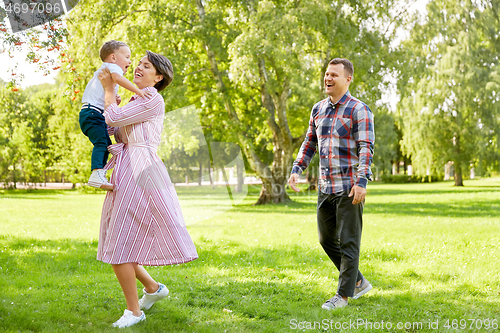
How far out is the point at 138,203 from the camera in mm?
3475

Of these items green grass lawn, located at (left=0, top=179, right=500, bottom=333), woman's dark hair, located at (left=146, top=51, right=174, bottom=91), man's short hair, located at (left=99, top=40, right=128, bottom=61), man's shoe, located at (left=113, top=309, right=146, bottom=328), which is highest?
man's short hair, located at (left=99, top=40, right=128, bottom=61)

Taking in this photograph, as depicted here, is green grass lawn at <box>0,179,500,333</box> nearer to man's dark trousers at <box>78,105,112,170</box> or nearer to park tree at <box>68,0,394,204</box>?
man's dark trousers at <box>78,105,112,170</box>

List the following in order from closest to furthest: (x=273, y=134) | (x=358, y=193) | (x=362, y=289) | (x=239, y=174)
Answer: (x=358, y=193), (x=362, y=289), (x=239, y=174), (x=273, y=134)

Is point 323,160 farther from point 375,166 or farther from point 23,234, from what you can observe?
point 375,166

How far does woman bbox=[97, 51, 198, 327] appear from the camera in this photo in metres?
3.43

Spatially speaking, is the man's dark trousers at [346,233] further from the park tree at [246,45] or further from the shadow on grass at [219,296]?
the park tree at [246,45]

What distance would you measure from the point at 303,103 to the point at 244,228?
1118cm

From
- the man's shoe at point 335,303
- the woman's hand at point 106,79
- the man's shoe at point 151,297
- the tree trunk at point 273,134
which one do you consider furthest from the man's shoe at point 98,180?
the tree trunk at point 273,134

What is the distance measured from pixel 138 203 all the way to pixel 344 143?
2038 mm

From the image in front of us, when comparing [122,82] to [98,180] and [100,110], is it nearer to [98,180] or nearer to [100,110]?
[100,110]

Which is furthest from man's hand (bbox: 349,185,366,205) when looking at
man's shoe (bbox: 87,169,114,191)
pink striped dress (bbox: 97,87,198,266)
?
man's shoe (bbox: 87,169,114,191)

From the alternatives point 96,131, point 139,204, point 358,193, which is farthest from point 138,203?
point 358,193

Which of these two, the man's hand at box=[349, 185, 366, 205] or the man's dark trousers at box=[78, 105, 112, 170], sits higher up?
the man's dark trousers at box=[78, 105, 112, 170]

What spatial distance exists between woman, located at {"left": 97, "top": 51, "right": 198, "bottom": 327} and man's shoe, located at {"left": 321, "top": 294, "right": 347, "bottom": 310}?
1.50 metres
